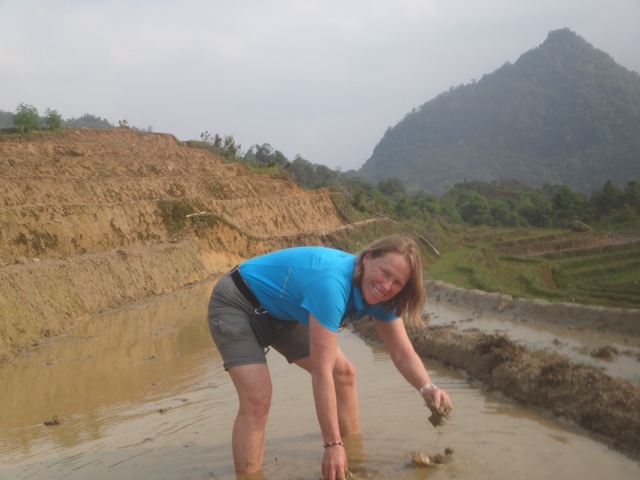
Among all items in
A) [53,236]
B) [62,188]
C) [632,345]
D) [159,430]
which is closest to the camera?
[159,430]

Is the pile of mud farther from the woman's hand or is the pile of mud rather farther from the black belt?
the black belt

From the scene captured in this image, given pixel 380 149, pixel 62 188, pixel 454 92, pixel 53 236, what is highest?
pixel 454 92

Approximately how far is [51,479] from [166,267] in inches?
549

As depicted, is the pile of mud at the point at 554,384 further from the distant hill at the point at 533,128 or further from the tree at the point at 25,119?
the distant hill at the point at 533,128

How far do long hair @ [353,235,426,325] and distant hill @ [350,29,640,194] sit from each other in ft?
241

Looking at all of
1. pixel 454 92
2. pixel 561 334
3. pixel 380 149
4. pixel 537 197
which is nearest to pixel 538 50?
pixel 454 92

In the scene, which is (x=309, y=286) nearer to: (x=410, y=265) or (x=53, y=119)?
(x=410, y=265)

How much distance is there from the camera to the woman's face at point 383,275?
10.8 ft

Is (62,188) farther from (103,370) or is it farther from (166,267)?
(103,370)

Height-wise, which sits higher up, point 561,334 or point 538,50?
point 538,50

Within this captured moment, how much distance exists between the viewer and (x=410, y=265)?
3.30 meters

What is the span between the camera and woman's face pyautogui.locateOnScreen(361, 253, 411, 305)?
129 inches

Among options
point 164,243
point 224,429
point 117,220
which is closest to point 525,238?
point 164,243

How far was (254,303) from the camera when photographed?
3838mm
